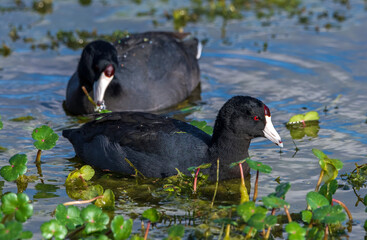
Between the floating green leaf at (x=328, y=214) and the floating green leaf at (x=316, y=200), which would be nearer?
the floating green leaf at (x=328, y=214)

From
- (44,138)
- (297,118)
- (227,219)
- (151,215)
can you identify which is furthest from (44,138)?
(297,118)

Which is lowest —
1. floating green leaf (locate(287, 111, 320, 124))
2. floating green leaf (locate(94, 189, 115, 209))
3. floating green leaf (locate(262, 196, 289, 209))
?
floating green leaf (locate(94, 189, 115, 209))

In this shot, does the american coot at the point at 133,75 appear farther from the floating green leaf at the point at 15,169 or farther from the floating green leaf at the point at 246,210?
the floating green leaf at the point at 246,210

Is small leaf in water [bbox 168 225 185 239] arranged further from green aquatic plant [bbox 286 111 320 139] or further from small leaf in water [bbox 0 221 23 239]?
green aquatic plant [bbox 286 111 320 139]

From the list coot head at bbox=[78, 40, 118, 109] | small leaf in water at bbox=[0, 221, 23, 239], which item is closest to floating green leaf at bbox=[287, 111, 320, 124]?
coot head at bbox=[78, 40, 118, 109]

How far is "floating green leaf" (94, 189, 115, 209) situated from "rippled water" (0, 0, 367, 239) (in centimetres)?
12

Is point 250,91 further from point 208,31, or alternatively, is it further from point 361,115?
point 208,31

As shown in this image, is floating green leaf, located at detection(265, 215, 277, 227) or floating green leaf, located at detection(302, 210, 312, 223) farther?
floating green leaf, located at detection(302, 210, 312, 223)

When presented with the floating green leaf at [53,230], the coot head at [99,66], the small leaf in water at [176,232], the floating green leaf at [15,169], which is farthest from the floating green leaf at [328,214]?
the coot head at [99,66]

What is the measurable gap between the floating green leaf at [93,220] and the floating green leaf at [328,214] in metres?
1.51

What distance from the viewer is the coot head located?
25.6 feet

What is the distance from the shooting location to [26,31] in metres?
10.6

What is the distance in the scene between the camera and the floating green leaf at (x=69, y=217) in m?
4.77

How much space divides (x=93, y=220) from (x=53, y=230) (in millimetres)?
304
